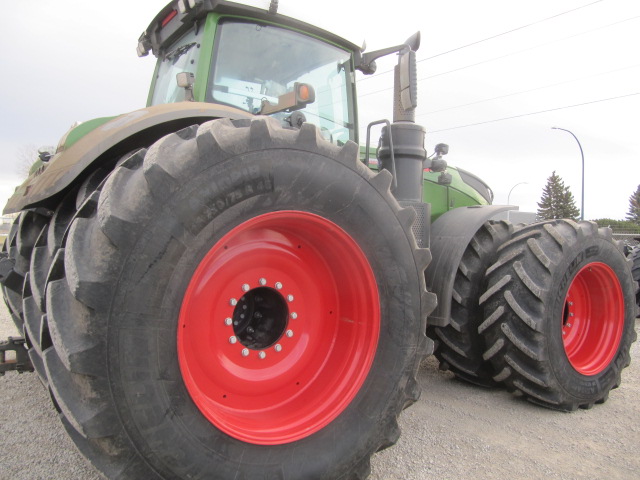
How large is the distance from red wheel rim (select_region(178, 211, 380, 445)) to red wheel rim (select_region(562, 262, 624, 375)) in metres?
2.13

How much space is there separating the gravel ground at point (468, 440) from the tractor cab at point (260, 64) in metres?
1.85

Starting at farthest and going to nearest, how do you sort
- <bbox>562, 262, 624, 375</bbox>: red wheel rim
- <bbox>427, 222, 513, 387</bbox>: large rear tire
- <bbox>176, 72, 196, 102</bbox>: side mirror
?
1. <bbox>562, 262, 624, 375</bbox>: red wheel rim
2. <bbox>427, 222, 513, 387</bbox>: large rear tire
3. <bbox>176, 72, 196, 102</bbox>: side mirror

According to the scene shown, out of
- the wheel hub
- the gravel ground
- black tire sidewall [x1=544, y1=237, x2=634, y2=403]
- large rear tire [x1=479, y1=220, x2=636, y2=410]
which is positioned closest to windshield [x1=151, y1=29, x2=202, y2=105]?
the wheel hub

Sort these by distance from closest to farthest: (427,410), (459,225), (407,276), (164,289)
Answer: (164,289) → (407,276) → (427,410) → (459,225)

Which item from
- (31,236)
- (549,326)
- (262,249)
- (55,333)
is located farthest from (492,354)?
(31,236)

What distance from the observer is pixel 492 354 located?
3227 millimetres

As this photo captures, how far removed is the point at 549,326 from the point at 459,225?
0.85 metres

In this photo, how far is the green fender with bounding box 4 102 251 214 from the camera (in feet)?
6.70

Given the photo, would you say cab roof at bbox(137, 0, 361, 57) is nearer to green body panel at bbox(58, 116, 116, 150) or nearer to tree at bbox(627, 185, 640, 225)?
green body panel at bbox(58, 116, 116, 150)

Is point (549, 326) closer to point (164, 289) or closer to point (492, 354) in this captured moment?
point (492, 354)

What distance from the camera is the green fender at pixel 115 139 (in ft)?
6.70

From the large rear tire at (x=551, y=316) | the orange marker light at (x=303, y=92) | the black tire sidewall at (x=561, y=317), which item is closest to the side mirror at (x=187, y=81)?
the orange marker light at (x=303, y=92)

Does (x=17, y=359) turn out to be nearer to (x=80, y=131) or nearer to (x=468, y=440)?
(x=80, y=131)

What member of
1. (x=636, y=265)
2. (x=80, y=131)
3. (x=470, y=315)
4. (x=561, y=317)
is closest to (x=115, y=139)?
(x=80, y=131)
